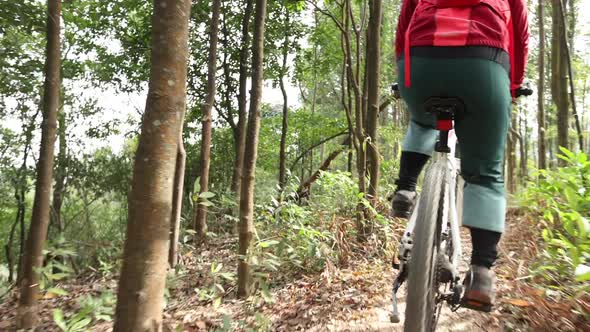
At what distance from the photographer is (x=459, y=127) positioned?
1.78 meters

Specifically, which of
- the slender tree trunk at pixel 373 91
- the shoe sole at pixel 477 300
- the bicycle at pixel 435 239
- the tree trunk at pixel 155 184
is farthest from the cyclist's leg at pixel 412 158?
the slender tree trunk at pixel 373 91

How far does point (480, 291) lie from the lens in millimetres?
1768

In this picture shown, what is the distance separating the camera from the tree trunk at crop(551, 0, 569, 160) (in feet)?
22.3

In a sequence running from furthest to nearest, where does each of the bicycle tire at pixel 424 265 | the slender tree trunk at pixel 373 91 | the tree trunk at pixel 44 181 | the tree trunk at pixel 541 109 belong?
the tree trunk at pixel 541 109 < the slender tree trunk at pixel 373 91 < the tree trunk at pixel 44 181 < the bicycle tire at pixel 424 265

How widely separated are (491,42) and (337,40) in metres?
12.8

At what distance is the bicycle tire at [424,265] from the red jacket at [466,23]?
51cm

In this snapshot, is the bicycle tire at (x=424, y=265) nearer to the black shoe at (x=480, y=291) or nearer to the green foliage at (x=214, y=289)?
the black shoe at (x=480, y=291)

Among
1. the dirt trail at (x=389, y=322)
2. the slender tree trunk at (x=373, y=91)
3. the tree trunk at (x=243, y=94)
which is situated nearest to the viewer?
the dirt trail at (x=389, y=322)

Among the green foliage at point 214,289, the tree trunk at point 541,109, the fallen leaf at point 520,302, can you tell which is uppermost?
the tree trunk at point 541,109

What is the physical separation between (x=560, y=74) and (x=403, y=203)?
7.22m

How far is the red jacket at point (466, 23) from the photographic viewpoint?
1.56 meters

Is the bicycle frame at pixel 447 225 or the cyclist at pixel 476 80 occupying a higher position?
the cyclist at pixel 476 80

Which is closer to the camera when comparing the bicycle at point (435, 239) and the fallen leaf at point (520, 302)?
the bicycle at point (435, 239)

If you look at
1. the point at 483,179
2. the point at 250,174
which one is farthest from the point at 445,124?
the point at 250,174
